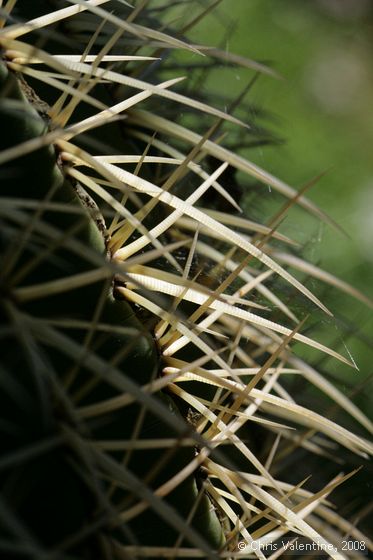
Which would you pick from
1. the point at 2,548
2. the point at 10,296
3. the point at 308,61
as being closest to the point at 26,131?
the point at 10,296

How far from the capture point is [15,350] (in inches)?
20.7

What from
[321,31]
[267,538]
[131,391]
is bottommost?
[267,538]

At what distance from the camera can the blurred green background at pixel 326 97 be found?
217 centimetres

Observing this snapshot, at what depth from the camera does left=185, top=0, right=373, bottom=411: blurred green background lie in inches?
85.6

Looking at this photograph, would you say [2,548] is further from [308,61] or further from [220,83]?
[308,61]

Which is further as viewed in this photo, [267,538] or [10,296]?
[267,538]

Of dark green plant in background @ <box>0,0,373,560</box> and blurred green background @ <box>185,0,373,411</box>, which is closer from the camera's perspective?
dark green plant in background @ <box>0,0,373,560</box>

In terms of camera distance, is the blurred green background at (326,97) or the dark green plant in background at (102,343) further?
the blurred green background at (326,97)

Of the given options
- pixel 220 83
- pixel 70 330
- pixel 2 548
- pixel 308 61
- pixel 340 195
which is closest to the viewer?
pixel 2 548

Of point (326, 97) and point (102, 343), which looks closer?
point (102, 343)

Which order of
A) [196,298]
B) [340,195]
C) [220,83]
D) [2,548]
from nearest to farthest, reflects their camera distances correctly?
[2,548] < [196,298] < [220,83] < [340,195]

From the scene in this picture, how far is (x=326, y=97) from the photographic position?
7.94 feet

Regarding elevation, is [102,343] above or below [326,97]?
below

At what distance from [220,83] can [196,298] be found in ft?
2.83
